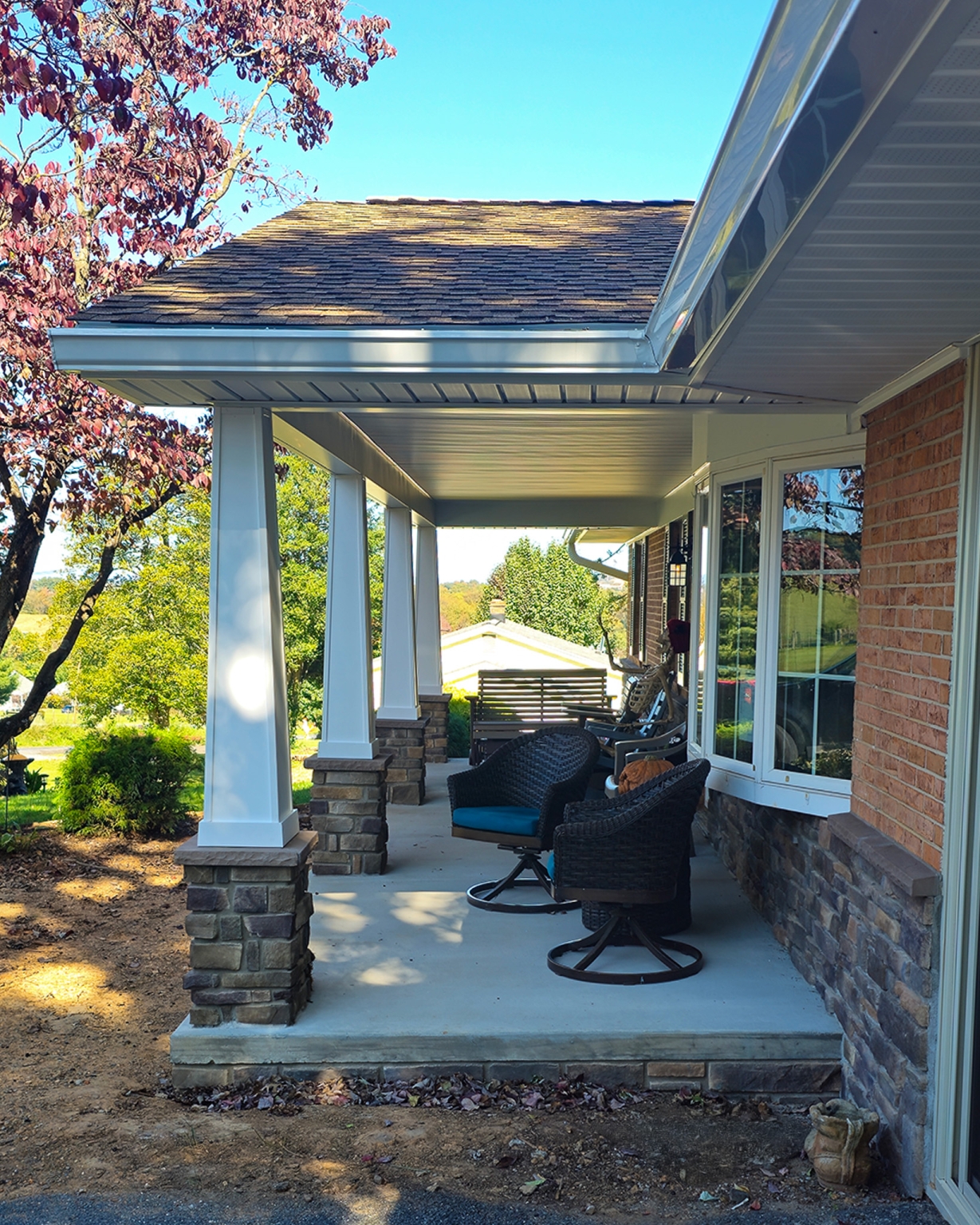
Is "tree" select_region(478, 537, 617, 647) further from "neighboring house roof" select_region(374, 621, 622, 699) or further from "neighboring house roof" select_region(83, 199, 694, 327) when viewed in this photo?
"neighboring house roof" select_region(83, 199, 694, 327)

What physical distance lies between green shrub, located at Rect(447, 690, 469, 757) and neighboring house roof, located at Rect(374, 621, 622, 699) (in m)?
10.1

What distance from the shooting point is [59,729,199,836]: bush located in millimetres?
8164

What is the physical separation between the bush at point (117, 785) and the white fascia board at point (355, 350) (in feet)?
16.5

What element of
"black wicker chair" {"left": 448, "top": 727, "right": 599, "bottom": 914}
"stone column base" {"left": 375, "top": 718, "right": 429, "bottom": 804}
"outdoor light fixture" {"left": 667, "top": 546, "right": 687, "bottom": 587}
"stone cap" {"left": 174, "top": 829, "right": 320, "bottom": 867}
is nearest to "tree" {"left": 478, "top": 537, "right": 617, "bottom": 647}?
"outdoor light fixture" {"left": 667, "top": 546, "right": 687, "bottom": 587}

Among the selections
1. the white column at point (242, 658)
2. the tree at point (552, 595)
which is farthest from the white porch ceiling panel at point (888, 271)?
the tree at point (552, 595)

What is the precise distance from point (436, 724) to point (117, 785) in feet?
12.9

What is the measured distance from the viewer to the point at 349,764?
6.35 metres

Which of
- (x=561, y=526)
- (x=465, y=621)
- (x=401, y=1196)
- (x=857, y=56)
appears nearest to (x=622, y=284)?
(x=857, y=56)

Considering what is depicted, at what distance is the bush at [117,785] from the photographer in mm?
8164

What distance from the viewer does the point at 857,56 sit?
1339 millimetres

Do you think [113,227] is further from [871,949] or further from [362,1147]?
[871,949]

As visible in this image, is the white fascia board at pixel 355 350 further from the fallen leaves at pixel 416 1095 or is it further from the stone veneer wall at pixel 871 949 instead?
the fallen leaves at pixel 416 1095

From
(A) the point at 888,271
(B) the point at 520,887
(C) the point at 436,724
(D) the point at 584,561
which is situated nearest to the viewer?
(A) the point at 888,271

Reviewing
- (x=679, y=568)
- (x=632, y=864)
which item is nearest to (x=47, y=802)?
(x=679, y=568)
